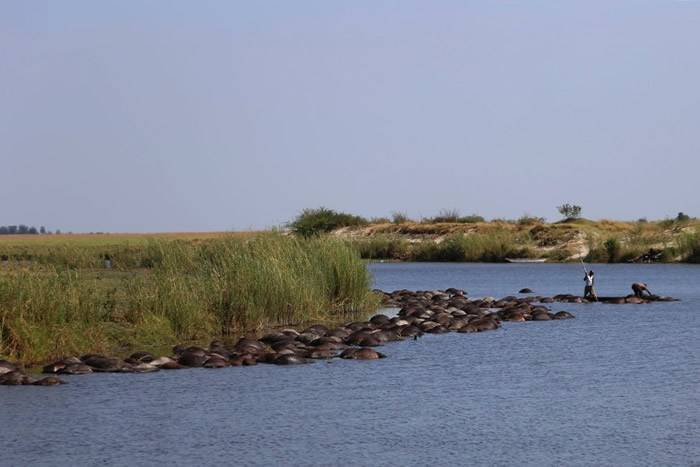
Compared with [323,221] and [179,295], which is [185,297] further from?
[323,221]

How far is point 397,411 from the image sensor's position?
15656 mm

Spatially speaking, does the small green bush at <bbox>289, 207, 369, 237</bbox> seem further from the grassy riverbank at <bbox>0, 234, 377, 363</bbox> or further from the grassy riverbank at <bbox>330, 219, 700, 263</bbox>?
the grassy riverbank at <bbox>0, 234, 377, 363</bbox>

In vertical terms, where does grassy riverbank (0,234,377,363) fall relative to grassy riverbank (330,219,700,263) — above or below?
below

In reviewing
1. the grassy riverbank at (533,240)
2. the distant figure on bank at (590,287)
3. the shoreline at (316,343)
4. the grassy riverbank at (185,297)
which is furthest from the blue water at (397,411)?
the grassy riverbank at (533,240)

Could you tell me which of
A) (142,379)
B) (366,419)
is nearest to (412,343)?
(142,379)

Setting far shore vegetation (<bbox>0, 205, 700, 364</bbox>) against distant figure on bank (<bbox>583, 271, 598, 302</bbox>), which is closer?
far shore vegetation (<bbox>0, 205, 700, 364</bbox>)

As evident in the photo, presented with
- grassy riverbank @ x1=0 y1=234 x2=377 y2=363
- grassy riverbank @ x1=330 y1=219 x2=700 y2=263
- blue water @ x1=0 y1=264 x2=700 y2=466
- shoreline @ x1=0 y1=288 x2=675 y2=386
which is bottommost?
blue water @ x1=0 y1=264 x2=700 y2=466

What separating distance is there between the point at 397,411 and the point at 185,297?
26.2ft

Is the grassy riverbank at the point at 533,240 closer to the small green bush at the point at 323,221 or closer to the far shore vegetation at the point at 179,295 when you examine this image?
the small green bush at the point at 323,221

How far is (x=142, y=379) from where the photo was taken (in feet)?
59.3

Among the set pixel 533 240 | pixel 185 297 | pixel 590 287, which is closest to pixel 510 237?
pixel 533 240

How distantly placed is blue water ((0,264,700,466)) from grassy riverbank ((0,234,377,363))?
174cm

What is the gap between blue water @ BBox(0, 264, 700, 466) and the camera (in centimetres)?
1311

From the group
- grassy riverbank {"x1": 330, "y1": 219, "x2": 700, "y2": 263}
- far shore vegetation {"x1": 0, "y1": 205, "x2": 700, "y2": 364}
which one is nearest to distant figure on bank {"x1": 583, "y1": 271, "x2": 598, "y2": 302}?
far shore vegetation {"x1": 0, "y1": 205, "x2": 700, "y2": 364}
